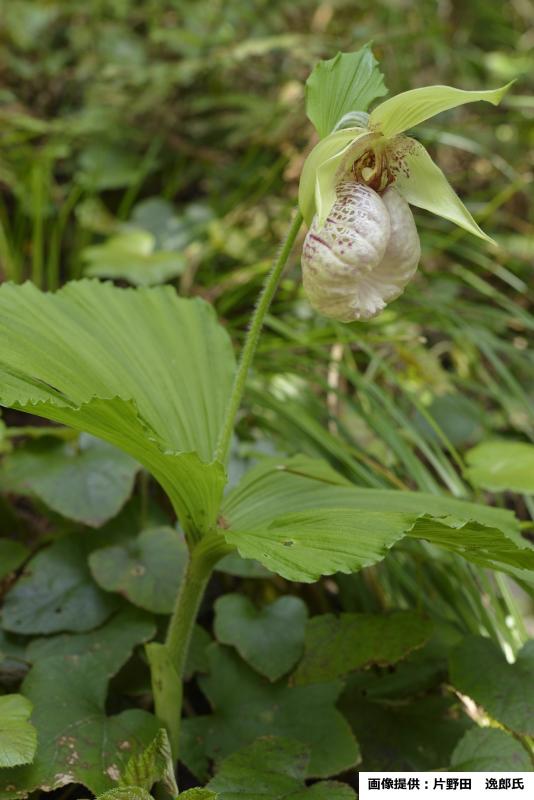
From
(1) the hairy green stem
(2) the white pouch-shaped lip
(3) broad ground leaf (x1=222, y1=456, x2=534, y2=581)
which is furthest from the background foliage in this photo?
(2) the white pouch-shaped lip

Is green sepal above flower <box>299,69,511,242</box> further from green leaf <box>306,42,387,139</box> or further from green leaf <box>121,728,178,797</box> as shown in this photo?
green leaf <box>121,728,178,797</box>

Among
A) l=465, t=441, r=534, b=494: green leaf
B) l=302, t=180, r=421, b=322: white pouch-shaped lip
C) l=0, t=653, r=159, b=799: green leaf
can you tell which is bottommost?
l=0, t=653, r=159, b=799: green leaf

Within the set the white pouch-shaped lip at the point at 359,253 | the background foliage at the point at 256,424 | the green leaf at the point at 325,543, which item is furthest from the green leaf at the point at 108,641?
the white pouch-shaped lip at the point at 359,253

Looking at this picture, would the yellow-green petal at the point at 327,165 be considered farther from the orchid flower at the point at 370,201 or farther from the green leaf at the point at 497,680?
the green leaf at the point at 497,680

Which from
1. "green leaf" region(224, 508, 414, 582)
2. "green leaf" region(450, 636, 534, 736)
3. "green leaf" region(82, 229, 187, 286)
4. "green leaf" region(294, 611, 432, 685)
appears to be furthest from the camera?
"green leaf" region(82, 229, 187, 286)

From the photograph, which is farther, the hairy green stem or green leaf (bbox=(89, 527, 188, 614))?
green leaf (bbox=(89, 527, 188, 614))

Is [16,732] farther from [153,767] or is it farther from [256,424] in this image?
[256,424]

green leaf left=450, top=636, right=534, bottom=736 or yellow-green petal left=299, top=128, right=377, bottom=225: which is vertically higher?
yellow-green petal left=299, top=128, right=377, bottom=225
